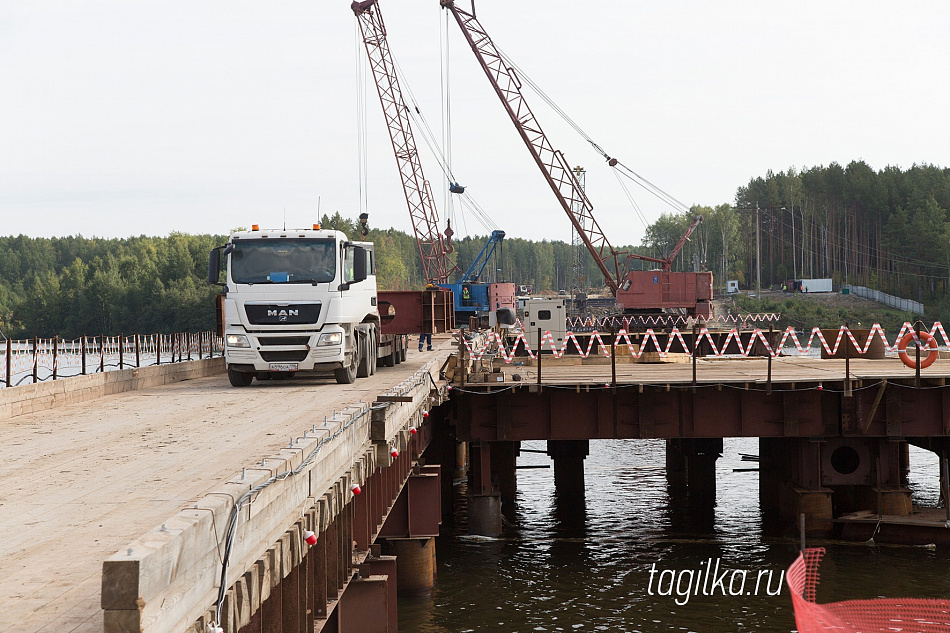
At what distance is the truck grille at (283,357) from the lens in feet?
73.8

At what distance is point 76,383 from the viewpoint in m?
19.9

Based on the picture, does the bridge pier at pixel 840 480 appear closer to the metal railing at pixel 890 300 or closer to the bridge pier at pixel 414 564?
the bridge pier at pixel 414 564

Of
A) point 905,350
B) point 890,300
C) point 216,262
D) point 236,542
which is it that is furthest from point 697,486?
point 890,300

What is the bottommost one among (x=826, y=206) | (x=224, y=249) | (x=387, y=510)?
(x=387, y=510)

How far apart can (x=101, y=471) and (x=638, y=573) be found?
14.5 metres

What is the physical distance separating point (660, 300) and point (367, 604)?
56453 millimetres

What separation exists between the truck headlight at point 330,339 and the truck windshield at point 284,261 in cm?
123

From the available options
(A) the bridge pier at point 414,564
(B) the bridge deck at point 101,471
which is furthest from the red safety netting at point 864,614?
(A) the bridge pier at point 414,564

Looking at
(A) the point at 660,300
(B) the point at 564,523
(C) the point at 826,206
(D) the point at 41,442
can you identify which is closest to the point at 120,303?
(A) the point at 660,300

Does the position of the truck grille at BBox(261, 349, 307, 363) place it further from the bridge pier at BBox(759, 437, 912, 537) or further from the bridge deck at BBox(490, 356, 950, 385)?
the bridge pier at BBox(759, 437, 912, 537)

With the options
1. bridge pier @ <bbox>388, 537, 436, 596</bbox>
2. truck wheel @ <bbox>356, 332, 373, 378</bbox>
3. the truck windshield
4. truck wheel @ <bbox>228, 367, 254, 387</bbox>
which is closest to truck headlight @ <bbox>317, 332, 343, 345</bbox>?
the truck windshield

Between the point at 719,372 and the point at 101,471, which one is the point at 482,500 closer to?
the point at 719,372

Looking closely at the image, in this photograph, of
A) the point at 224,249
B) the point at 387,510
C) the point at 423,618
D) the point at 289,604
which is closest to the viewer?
the point at 289,604

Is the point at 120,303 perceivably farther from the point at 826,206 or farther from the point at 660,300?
the point at 826,206
